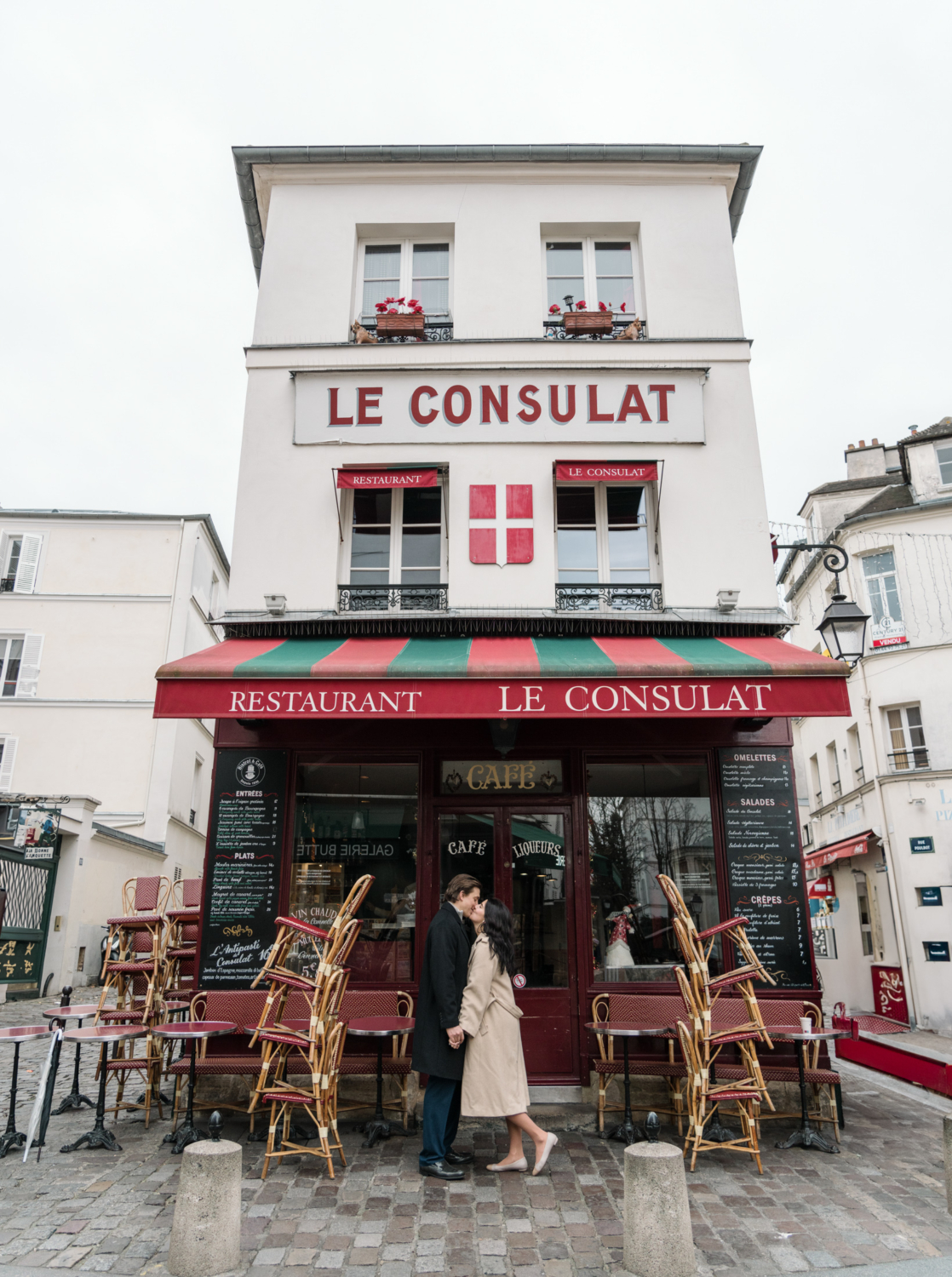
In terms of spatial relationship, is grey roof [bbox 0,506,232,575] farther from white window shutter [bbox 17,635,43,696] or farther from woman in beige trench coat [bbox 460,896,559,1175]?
woman in beige trench coat [bbox 460,896,559,1175]

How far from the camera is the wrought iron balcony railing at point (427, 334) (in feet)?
31.3

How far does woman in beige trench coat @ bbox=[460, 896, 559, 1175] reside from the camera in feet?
17.9

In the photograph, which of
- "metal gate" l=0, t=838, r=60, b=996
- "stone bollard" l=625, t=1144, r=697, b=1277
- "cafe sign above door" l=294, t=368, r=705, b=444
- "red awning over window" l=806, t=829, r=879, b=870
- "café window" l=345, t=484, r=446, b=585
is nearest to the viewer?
"stone bollard" l=625, t=1144, r=697, b=1277

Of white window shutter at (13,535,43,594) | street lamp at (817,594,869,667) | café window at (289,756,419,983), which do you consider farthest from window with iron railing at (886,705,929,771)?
white window shutter at (13,535,43,594)

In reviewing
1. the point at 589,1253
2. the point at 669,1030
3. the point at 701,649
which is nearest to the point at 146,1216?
the point at 589,1253

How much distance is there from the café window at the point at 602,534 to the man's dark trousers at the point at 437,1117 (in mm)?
4766

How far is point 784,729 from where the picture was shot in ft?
25.8

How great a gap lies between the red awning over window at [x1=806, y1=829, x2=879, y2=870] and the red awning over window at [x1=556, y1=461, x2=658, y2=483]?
12497 mm

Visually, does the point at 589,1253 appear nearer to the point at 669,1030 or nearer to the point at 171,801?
the point at 669,1030

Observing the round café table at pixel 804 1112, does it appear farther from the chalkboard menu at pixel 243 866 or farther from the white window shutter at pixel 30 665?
the white window shutter at pixel 30 665

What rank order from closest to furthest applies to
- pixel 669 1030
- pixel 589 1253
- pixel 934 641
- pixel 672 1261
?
pixel 672 1261, pixel 589 1253, pixel 669 1030, pixel 934 641

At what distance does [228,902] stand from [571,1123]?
3.32 m

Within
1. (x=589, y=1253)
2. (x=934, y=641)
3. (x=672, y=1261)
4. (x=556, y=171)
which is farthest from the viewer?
(x=934, y=641)

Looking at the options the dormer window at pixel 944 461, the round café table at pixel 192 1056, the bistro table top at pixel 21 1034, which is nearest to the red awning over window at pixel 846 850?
the dormer window at pixel 944 461
